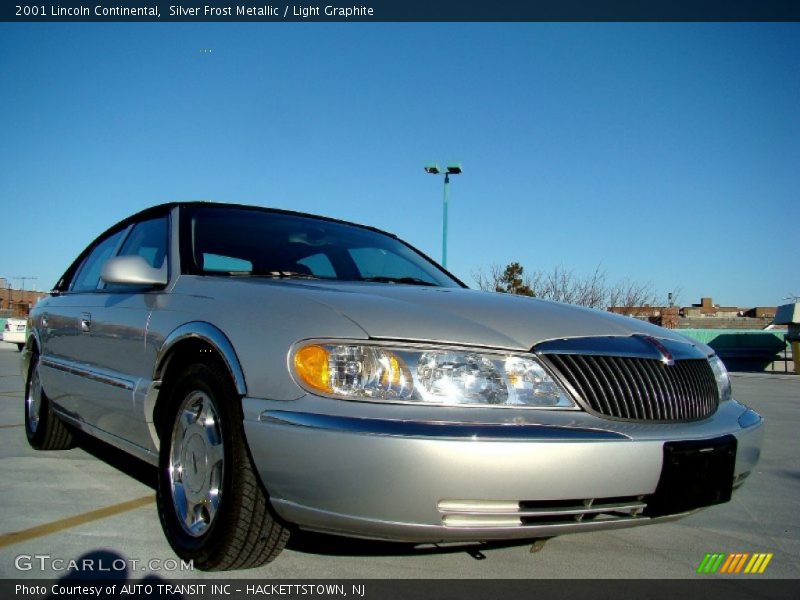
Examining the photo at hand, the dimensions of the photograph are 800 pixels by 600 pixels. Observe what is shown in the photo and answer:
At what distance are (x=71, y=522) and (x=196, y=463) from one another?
0.90 meters

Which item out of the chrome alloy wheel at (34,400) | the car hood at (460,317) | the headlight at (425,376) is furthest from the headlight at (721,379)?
the chrome alloy wheel at (34,400)

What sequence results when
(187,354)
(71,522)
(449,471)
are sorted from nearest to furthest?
(449,471), (187,354), (71,522)

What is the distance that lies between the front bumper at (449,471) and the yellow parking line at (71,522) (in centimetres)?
136

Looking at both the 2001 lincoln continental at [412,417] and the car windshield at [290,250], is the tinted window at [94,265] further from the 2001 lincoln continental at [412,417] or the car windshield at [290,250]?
the 2001 lincoln continental at [412,417]

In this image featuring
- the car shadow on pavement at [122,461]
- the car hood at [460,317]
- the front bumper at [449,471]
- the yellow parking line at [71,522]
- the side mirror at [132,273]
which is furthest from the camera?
the car shadow on pavement at [122,461]

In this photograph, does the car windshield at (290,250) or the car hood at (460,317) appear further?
the car windshield at (290,250)

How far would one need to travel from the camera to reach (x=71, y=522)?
124 inches

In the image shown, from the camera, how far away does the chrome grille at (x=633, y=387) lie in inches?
90.4

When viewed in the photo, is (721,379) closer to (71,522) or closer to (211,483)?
(211,483)

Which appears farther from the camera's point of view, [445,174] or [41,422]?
[445,174]

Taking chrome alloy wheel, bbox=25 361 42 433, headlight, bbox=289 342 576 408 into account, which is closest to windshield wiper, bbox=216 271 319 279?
headlight, bbox=289 342 576 408

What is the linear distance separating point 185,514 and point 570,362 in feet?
5.16

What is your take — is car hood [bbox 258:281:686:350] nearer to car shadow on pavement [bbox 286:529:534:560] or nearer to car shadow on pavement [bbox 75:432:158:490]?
car shadow on pavement [bbox 286:529:534:560]

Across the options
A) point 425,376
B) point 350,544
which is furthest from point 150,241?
point 425,376
